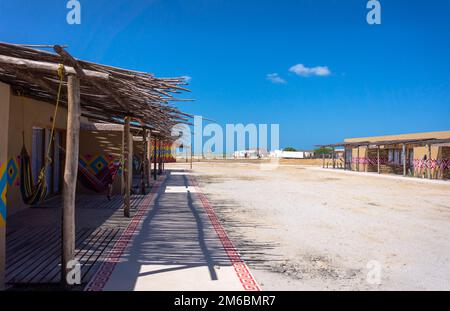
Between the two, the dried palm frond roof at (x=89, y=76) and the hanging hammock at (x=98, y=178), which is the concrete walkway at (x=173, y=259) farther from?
the hanging hammock at (x=98, y=178)

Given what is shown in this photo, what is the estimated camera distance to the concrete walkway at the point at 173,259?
370 cm

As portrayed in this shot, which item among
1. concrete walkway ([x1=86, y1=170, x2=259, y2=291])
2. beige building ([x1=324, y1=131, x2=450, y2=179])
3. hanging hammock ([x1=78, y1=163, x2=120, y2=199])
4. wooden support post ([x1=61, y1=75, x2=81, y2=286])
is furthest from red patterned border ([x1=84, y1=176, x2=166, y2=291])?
beige building ([x1=324, y1=131, x2=450, y2=179])

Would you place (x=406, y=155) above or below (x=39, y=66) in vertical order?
below

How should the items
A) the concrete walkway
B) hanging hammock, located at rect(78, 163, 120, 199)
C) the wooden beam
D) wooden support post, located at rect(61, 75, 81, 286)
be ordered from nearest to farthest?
the wooden beam
wooden support post, located at rect(61, 75, 81, 286)
the concrete walkway
hanging hammock, located at rect(78, 163, 120, 199)

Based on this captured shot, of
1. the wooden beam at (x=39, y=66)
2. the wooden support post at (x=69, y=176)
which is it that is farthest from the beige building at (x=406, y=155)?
the wooden support post at (x=69, y=176)

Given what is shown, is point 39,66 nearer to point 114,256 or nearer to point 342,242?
point 114,256

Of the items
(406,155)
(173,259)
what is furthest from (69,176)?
(406,155)

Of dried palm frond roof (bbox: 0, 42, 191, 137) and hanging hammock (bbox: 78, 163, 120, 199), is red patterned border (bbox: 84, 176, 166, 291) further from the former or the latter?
hanging hammock (bbox: 78, 163, 120, 199)

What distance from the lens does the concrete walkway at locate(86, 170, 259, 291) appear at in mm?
3695

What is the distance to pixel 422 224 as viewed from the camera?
7.23 m

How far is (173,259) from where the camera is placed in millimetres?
4578

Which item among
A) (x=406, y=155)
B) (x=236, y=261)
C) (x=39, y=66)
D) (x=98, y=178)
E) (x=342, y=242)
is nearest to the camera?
(x=39, y=66)

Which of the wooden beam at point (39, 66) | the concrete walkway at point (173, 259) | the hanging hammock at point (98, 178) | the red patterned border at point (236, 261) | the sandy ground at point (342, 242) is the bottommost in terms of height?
the sandy ground at point (342, 242)

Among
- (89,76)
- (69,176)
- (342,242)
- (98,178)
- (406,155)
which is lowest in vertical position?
(342,242)
